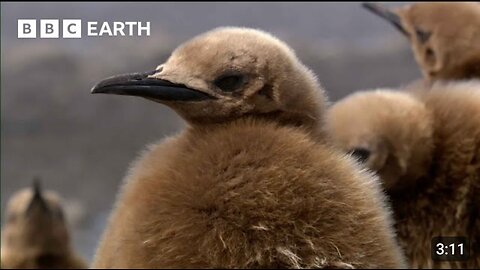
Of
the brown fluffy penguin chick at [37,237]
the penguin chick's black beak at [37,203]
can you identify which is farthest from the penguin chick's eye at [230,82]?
the penguin chick's black beak at [37,203]

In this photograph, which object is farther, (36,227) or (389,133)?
(36,227)

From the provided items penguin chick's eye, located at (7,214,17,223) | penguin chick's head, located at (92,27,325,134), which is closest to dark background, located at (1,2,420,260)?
penguin chick's eye, located at (7,214,17,223)

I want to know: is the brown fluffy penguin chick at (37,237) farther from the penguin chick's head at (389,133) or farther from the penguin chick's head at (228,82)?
the penguin chick's head at (228,82)

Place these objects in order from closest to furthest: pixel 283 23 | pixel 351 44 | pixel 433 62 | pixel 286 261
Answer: pixel 286 261, pixel 433 62, pixel 283 23, pixel 351 44

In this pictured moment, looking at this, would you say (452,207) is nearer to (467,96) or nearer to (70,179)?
(467,96)

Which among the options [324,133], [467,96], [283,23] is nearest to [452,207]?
[467,96]

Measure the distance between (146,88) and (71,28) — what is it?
153 millimetres

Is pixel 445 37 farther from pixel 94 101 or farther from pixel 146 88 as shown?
pixel 94 101

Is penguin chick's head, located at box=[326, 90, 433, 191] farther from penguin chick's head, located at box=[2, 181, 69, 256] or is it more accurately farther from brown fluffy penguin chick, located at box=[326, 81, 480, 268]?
penguin chick's head, located at box=[2, 181, 69, 256]

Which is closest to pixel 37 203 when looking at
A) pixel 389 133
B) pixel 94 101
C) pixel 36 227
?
pixel 36 227

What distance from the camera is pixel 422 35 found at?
1340 millimetres

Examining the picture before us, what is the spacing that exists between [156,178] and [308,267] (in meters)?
0.12

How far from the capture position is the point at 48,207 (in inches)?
61.1

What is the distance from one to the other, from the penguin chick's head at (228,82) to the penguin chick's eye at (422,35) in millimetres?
642
